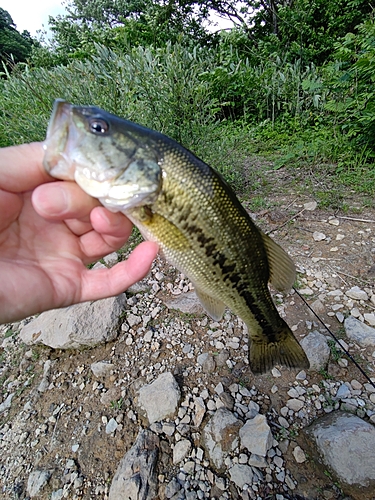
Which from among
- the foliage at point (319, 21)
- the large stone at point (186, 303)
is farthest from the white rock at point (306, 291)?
the foliage at point (319, 21)

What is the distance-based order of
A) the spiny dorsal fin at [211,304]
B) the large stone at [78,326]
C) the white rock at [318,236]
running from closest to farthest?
1. the spiny dorsal fin at [211,304]
2. the large stone at [78,326]
3. the white rock at [318,236]

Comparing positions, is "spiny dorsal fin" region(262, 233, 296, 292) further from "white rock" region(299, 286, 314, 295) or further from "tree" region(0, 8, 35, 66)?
"tree" region(0, 8, 35, 66)

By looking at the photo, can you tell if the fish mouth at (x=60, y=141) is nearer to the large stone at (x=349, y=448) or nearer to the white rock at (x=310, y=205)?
the large stone at (x=349, y=448)

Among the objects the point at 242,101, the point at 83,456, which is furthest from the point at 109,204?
the point at 242,101

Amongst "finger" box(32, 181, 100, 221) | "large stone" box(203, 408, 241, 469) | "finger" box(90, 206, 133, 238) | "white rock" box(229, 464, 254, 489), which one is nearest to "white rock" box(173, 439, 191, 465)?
"large stone" box(203, 408, 241, 469)

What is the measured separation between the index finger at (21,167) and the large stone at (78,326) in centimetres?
202

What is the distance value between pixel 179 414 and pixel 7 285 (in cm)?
184

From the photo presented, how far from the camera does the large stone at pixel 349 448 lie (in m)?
2.02

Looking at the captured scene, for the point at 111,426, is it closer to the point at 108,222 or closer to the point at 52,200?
the point at 108,222

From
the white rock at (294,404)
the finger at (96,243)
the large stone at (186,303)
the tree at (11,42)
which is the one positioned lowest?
the white rock at (294,404)

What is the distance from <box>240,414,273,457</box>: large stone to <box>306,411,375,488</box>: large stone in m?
0.35

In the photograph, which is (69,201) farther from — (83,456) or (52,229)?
(83,456)

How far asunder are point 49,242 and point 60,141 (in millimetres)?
691

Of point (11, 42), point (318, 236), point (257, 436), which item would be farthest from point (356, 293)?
point (11, 42)
